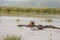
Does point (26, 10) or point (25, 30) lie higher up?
point (26, 10)

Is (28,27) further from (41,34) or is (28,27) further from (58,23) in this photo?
(58,23)

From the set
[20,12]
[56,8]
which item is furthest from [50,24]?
[20,12]

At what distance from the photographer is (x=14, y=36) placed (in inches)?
78.4

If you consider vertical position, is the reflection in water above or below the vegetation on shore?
below

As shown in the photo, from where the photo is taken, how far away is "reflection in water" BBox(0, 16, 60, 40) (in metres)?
1.96

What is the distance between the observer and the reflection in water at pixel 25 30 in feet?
6.44

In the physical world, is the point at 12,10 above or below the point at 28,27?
above

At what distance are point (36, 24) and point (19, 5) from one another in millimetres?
344

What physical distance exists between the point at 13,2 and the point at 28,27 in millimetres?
395

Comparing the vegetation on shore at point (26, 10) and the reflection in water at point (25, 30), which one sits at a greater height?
the vegetation on shore at point (26, 10)

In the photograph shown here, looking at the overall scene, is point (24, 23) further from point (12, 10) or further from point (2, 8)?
point (2, 8)

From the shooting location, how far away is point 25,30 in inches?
79.0

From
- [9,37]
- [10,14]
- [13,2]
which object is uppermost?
[13,2]

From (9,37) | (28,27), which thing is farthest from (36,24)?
(9,37)
